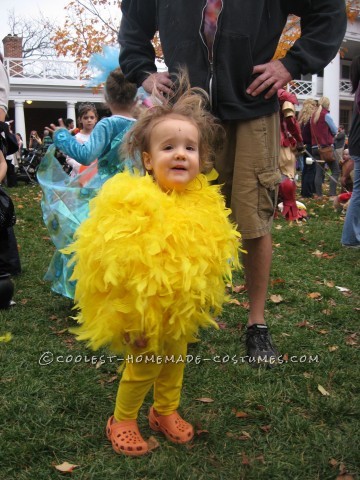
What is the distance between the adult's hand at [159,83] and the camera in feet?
7.98

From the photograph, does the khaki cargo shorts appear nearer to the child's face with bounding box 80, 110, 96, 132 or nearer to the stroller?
the child's face with bounding box 80, 110, 96, 132

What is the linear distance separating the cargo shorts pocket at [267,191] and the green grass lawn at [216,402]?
846 mm

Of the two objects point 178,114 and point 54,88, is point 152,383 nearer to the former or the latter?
point 178,114

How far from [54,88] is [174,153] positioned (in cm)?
2465

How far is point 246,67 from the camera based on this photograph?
8.23 ft

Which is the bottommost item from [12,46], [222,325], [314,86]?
[222,325]

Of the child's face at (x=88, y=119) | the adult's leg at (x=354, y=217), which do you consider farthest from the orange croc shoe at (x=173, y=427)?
the child's face at (x=88, y=119)

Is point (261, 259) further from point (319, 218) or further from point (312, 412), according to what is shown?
point (319, 218)

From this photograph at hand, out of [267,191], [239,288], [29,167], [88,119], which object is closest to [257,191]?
[267,191]

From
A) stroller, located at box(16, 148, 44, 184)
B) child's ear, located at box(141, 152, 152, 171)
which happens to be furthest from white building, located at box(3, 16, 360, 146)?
child's ear, located at box(141, 152, 152, 171)

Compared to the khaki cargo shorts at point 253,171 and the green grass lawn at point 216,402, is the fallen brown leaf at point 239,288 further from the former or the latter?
the khaki cargo shorts at point 253,171

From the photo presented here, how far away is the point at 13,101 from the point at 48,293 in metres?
22.9

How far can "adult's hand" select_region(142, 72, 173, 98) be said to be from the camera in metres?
2.43

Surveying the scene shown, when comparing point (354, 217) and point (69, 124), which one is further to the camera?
point (69, 124)
